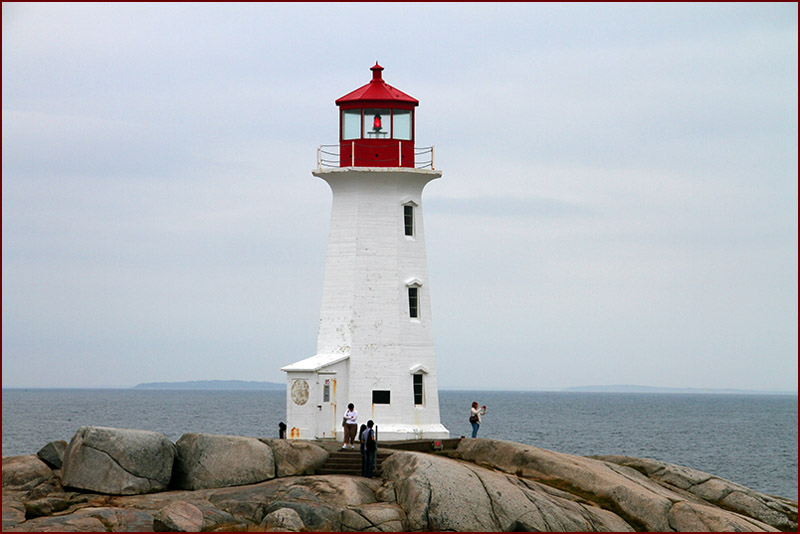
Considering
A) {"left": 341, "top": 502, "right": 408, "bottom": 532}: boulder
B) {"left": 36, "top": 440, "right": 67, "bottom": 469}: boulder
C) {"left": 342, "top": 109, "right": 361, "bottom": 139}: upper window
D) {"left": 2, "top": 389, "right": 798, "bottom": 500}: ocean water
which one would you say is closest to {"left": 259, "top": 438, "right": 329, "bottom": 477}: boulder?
{"left": 341, "top": 502, "right": 408, "bottom": 532}: boulder

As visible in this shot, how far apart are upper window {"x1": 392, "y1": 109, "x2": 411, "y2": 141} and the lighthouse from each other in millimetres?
28

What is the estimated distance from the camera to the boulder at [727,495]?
93.0 ft

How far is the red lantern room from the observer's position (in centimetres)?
3125

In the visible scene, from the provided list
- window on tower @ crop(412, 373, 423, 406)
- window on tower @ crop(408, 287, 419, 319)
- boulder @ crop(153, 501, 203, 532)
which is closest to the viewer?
boulder @ crop(153, 501, 203, 532)

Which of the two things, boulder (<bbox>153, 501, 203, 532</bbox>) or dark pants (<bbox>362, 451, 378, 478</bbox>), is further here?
dark pants (<bbox>362, 451, 378, 478</bbox>)

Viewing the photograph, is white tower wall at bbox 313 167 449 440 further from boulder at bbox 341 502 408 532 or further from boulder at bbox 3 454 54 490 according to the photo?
boulder at bbox 3 454 54 490

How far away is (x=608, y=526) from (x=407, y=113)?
12.8 metres

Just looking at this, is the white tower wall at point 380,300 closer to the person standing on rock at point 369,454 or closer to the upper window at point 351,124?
the upper window at point 351,124

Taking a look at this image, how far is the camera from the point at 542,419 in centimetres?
11050

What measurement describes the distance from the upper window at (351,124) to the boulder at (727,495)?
38.9ft

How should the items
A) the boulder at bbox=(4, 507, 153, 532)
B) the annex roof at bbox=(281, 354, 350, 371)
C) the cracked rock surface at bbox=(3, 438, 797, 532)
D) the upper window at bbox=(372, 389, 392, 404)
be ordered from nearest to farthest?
the boulder at bbox=(4, 507, 153, 532) < the cracked rock surface at bbox=(3, 438, 797, 532) < the annex roof at bbox=(281, 354, 350, 371) < the upper window at bbox=(372, 389, 392, 404)

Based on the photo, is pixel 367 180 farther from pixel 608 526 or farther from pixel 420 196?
pixel 608 526

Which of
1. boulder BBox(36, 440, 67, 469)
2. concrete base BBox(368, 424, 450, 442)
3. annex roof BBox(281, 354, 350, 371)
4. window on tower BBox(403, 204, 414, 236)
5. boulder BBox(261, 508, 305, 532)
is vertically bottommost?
boulder BBox(261, 508, 305, 532)

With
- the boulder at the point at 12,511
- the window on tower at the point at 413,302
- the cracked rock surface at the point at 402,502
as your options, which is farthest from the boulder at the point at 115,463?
the window on tower at the point at 413,302
